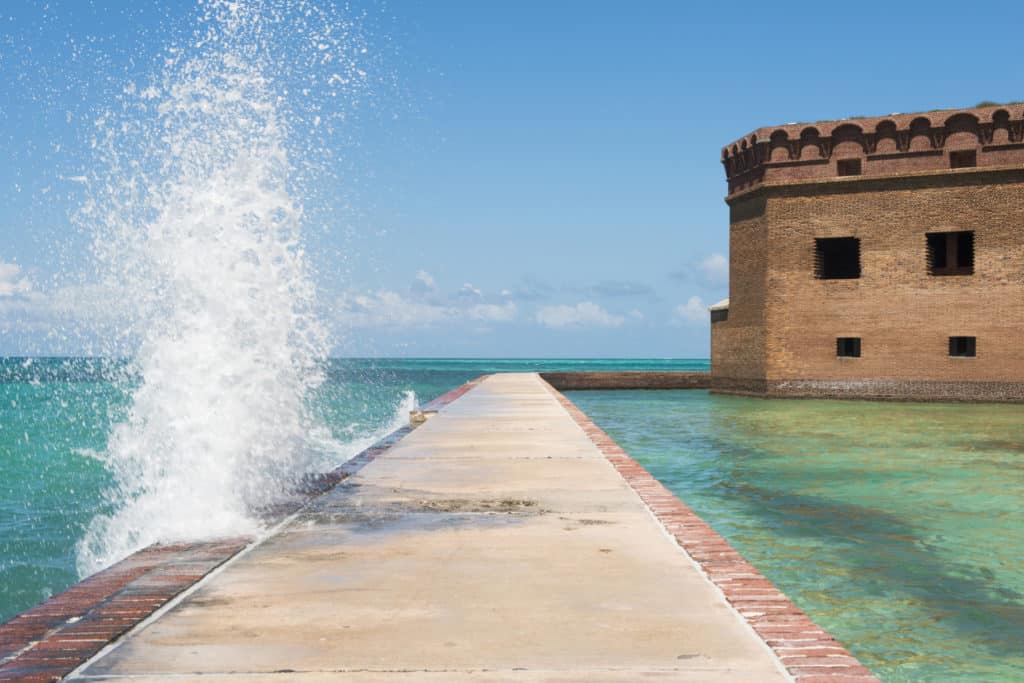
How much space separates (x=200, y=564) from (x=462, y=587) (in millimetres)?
1489

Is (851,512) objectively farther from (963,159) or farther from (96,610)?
(963,159)

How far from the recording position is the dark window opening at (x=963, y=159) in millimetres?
28641

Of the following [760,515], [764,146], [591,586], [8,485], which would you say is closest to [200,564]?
[591,586]

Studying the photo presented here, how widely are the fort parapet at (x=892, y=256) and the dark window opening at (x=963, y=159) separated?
1.6 inches

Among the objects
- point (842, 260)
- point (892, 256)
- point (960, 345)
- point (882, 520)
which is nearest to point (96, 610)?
point (882, 520)

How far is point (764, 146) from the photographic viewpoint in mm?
30766

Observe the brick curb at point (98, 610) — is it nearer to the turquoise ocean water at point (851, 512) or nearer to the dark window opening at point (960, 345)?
the turquoise ocean water at point (851, 512)

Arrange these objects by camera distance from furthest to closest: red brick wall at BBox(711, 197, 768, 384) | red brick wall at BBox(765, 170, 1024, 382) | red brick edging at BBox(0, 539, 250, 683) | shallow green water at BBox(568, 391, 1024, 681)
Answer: red brick wall at BBox(711, 197, 768, 384) → red brick wall at BBox(765, 170, 1024, 382) → shallow green water at BBox(568, 391, 1024, 681) → red brick edging at BBox(0, 539, 250, 683)

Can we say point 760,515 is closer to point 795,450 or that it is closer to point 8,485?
point 795,450

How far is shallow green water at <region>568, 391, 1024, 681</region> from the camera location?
18.0 feet

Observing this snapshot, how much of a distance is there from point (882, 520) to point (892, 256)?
22152 millimetres

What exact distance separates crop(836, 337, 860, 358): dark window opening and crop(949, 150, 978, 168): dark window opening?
246 inches

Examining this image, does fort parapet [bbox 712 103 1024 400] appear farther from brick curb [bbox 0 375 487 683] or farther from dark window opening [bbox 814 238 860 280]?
brick curb [bbox 0 375 487 683]

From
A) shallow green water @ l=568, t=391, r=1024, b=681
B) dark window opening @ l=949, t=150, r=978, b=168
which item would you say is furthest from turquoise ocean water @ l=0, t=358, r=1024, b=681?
dark window opening @ l=949, t=150, r=978, b=168
